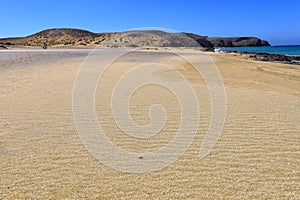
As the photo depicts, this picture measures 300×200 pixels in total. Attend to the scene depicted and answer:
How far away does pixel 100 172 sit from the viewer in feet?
12.0

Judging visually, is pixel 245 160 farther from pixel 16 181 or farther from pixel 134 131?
pixel 16 181

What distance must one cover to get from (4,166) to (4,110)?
3.20 meters

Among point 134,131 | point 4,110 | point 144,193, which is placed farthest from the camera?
point 4,110

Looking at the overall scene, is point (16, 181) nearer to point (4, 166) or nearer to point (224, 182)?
point (4, 166)

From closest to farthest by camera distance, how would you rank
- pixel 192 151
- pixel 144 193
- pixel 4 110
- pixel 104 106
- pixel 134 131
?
pixel 144 193
pixel 192 151
pixel 134 131
pixel 4 110
pixel 104 106

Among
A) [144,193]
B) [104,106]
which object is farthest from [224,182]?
[104,106]

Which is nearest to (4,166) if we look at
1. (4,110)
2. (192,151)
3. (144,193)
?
(144,193)

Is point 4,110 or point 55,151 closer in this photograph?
point 55,151

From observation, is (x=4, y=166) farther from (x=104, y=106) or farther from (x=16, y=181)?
→ (x=104, y=106)

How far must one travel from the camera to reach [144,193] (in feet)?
10.5

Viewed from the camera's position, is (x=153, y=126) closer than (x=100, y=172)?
No

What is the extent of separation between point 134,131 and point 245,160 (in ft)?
6.99

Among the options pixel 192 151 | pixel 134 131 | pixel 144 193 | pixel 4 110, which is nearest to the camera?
pixel 144 193

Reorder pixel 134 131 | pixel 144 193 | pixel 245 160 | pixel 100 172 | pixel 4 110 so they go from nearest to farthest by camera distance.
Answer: pixel 144 193 → pixel 100 172 → pixel 245 160 → pixel 134 131 → pixel 4 110
